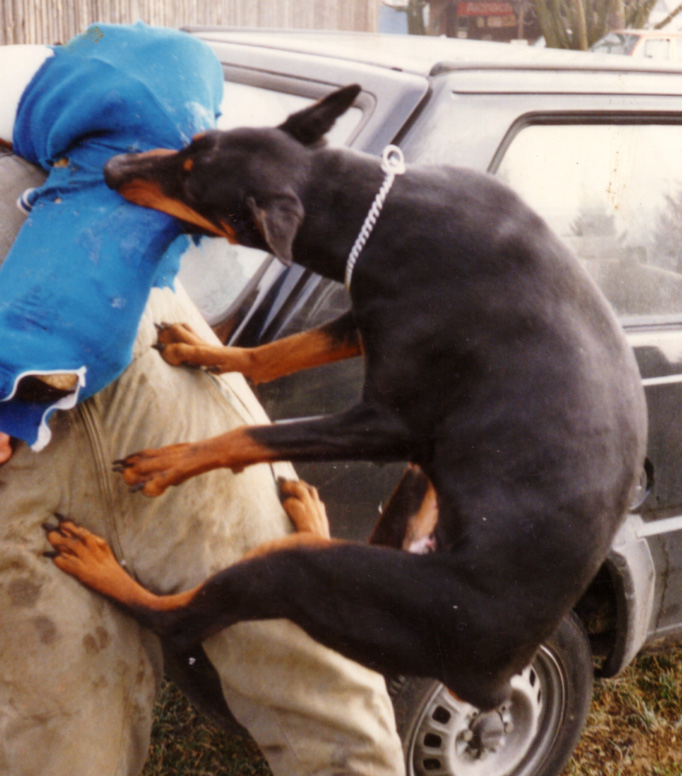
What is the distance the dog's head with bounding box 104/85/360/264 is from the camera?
1.44 meters

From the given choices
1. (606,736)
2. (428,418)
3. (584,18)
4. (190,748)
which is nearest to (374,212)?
(428,418)

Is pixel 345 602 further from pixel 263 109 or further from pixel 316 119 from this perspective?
pixel 263 109

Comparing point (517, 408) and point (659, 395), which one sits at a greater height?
point (517, 408)

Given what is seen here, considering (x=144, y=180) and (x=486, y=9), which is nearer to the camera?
(x=144, y=180)

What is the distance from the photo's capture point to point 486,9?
4.10 m

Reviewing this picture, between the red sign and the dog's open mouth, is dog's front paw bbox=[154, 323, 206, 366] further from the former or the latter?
A: the red sign

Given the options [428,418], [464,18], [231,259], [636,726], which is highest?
[464,18]

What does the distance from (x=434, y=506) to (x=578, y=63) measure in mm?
1265

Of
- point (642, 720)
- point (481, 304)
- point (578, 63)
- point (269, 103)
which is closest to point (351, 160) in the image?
point (481, 304)

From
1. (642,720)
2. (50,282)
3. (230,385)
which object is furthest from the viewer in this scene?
(642,720)

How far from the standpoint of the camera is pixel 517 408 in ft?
4.85

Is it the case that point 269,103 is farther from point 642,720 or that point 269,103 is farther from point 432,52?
point 642,720

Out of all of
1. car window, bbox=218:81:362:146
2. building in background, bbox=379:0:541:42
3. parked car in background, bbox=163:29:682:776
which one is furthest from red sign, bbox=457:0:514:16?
car window, bbox=218:81:362:146

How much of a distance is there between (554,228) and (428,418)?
68 centimetres
